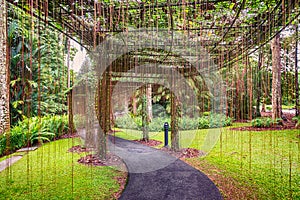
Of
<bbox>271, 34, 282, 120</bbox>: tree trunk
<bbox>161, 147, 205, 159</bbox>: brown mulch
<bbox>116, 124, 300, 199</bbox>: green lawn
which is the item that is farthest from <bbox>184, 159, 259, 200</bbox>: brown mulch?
<bbox>271, 34, 282, 120</bbox>: tree trunk

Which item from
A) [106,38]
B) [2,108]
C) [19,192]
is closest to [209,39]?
[106,38]

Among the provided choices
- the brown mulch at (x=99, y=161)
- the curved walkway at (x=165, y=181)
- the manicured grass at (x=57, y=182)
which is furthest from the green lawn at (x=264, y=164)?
the manicured grass at (x=57, y=182)

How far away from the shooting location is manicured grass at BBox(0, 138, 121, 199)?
2.59 m

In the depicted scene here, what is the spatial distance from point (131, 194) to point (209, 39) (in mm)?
3310

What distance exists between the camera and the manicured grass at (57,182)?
2.59m

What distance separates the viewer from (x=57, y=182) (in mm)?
2988

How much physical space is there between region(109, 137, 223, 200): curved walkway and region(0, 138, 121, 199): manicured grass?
33 centimetres

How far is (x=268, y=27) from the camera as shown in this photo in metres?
3.06

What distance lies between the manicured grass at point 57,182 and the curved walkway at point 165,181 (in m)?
0.33

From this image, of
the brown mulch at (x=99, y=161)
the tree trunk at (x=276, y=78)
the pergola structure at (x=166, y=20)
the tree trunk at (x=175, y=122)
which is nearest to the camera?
the pergola structure at (x=166, y=20)

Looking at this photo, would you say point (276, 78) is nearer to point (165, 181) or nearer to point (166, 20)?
point (166, 20)

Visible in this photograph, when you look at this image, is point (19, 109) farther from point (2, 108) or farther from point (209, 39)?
point (209, 39)

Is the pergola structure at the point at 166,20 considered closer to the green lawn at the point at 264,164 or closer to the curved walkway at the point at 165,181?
the curved walkway at the point at 165,181

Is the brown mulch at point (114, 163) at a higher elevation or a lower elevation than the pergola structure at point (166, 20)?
lower
